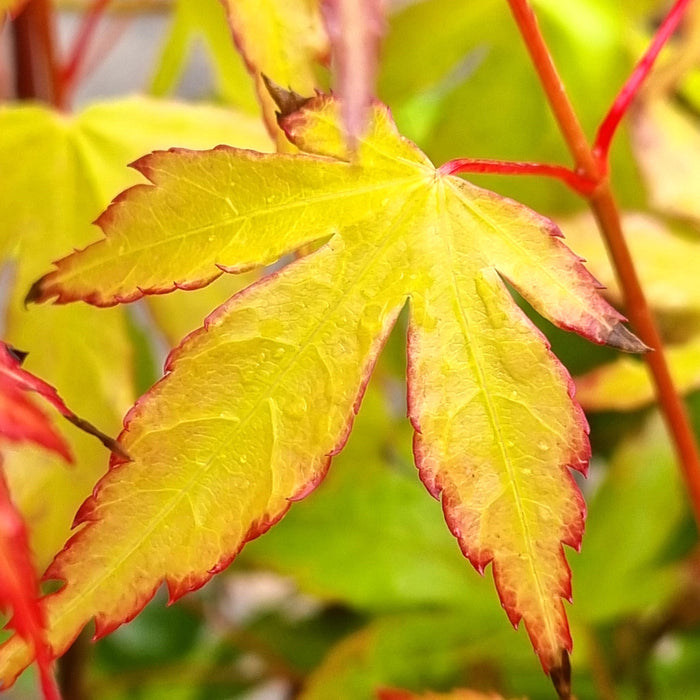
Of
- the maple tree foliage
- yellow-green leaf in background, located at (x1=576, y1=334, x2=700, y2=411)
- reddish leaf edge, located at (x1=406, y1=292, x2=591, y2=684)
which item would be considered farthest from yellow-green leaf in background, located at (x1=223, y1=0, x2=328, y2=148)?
yellow-green leaf in background, located at (x1=576, y1=334, x2=700, y2=411)

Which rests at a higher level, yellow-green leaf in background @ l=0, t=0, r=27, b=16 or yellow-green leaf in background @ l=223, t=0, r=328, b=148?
yellow-green leaf in background @ l=0, t=0, r=27, b=16

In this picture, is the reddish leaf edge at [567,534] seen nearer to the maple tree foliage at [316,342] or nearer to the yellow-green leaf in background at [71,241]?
the maple tree foliage at [316,342]

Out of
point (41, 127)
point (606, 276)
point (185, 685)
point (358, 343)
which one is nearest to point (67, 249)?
point (41, 127)

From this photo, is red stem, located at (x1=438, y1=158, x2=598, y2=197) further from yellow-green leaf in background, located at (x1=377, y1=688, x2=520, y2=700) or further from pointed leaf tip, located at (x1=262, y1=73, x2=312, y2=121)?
yellow-green leaf in background, located at (x1=377, y1=688, x2=520, y2=700)

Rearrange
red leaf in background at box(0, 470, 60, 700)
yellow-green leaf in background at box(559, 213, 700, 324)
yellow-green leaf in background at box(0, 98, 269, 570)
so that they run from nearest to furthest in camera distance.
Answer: red leaf in background at box(0, 470, 60, 700), yellow-green leaf in background at box(0, 98, 269, 570), yellow-green leaf in background at box(559, 213, 700, 324)

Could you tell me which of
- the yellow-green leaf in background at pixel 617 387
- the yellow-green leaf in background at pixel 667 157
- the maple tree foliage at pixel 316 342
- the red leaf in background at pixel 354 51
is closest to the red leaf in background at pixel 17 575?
the maple tree foliage at pixel 316 342

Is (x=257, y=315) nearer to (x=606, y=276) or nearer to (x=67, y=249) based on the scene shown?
(x=67, y=249)

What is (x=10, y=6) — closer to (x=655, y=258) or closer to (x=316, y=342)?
(x=316, y=342)
